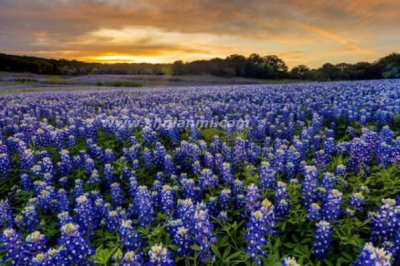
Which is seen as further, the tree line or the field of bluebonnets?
the tree line

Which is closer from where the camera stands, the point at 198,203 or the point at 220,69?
the point at 198,203

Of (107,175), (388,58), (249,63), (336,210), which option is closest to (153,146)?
(107,175)

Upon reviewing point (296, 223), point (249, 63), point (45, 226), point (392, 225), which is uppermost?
point (249, 63)

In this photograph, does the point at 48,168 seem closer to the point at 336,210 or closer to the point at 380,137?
the point at 336,210

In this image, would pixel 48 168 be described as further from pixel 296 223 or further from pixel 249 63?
pixel 249 63

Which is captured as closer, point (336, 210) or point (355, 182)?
point (336, 210)

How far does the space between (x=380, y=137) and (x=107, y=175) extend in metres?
5.24

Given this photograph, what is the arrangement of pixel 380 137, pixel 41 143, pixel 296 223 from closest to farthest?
pixel 296 223 < pixel 380 137 < pixel 41 143

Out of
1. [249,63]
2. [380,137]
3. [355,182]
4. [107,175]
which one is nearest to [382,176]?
[355,182]

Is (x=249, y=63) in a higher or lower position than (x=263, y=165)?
higher

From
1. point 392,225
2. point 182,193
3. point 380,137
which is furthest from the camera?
point 380,137

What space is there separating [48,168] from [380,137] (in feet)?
20.6

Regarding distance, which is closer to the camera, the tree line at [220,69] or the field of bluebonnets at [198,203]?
the field of bluebonnets at [198,203]

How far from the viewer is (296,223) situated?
393 cm
